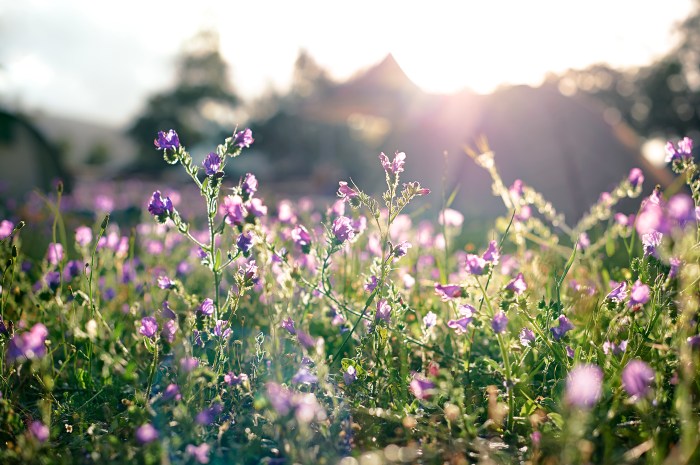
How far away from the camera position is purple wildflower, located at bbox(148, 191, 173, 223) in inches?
71.7

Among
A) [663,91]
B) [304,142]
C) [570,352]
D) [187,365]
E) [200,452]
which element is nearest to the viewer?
[200,452]

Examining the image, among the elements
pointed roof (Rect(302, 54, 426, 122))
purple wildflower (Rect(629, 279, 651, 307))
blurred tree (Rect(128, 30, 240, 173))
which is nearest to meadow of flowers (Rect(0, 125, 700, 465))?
purple wildflower (Rect(629, 279, 651, 307))

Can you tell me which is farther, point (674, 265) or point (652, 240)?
point (652, 240)

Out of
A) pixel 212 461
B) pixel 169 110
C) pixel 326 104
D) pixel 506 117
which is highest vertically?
pixel 169 110

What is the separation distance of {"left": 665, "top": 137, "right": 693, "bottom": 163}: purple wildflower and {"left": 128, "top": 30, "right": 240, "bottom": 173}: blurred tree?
40.2 metres

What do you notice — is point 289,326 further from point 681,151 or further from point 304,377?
point 681,151

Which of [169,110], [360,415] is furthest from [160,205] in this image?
[169,110]

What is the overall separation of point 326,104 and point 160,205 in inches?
535

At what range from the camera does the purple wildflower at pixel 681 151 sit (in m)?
2.07

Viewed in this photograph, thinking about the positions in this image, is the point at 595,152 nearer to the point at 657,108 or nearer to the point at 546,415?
the point at 546,415

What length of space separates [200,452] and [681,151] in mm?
1816

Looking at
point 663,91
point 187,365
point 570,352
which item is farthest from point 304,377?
point 663,91

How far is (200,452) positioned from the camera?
59.9 inches

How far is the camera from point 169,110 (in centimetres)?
4350
